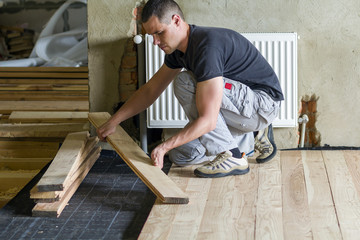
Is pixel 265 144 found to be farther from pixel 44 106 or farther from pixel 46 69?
pixel 46 69

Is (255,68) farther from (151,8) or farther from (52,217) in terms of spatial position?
(52,217)

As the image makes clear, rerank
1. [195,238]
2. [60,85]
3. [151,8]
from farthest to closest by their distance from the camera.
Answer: [60,85], [151,8], [195,238]

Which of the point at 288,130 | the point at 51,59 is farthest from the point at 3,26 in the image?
the point at 288,130

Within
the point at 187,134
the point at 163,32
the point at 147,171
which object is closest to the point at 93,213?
the point at 147,171

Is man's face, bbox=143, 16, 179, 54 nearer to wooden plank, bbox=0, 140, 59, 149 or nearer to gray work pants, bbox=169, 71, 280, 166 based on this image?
gray work pants, bbox=169, 71, 280, 166

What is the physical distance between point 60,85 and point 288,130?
259cm

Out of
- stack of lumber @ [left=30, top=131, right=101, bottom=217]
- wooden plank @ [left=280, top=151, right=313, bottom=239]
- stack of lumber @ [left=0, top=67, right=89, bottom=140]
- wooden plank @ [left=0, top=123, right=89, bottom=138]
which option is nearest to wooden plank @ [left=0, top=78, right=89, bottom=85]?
stack of lumber @ [left=0, top=67, right=89, bottom=140]

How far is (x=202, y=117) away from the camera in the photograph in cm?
279

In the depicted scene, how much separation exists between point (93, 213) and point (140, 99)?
2.94 ft

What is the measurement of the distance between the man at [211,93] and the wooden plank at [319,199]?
0.99 ft

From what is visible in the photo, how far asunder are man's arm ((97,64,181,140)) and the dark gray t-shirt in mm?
105

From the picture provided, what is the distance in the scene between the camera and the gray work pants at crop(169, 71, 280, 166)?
10.2ft

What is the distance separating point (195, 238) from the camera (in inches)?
88.1

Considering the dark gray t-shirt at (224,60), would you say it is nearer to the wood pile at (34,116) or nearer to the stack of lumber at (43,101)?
the wood pile at (34,116)
